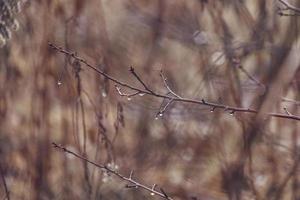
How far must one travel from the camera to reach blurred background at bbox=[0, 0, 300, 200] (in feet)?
6.91

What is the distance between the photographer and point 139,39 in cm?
222

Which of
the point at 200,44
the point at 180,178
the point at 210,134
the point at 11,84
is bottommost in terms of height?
the point at 180,178

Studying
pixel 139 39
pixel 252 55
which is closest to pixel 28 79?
pixel 139 39

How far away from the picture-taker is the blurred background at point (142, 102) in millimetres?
2105

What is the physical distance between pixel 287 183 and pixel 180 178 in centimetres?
36

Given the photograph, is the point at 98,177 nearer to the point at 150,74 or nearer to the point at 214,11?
the point at 150,74

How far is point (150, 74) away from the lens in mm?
2176

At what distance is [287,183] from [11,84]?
1.02 m

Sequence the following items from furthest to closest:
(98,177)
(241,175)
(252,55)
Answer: (98,177)
(252,55)
(241,175)

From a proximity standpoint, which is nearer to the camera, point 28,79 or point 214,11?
point 214,11

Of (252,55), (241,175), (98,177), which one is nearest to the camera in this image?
(241,175)

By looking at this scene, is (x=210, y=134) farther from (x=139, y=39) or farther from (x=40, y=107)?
(x=40, y=107)

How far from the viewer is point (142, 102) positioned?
7.18 ft

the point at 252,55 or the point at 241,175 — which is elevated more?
the point at 252,55
